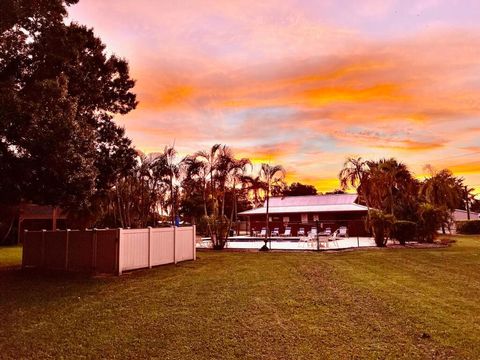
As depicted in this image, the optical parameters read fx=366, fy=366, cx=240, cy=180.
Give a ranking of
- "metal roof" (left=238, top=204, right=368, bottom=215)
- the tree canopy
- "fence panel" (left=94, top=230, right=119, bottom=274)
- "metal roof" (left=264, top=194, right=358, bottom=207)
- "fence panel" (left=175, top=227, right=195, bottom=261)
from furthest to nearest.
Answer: "metal roof" (left=264, top=194, right=358, bottom=207) → "metal roof" (left=238, top=204, right=368, bottom=215) → "fence panel" (left=175, top=227, right=195, bottom=261) → "fence panel" (left=94, top=230, right=119, bottom=274) → the tree canopy

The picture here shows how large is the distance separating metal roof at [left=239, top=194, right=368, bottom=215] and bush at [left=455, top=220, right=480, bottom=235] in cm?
1285

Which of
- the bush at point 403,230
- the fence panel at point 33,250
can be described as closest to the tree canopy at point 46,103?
the fence panel at point 33,250

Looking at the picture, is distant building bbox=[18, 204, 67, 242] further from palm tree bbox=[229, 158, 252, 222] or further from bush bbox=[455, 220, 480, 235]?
bush bbox=[455, 220, 480, 235]

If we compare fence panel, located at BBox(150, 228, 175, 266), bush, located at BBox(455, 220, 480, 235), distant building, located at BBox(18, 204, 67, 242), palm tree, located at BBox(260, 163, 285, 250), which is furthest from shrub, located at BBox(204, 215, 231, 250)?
bush, located at BBox(455, 220, 480, 235)

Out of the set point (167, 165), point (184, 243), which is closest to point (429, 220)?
point (184, 243)

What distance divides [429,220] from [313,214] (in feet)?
45.5

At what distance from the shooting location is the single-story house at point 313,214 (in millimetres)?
32997

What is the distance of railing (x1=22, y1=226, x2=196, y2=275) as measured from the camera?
13.5 m

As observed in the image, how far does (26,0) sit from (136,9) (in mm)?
3140

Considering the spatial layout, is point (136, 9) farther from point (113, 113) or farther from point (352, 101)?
point (352, 101)

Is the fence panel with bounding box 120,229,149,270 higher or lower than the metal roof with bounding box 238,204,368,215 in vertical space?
lower

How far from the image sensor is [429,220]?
22375mm

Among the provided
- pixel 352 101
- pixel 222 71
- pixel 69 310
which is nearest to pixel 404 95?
pixel 352 101

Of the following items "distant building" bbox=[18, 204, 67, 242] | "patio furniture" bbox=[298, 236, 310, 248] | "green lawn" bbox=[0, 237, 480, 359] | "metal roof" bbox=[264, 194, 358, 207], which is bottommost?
"green lawn" bbox=[0, 237, 480, 359]
